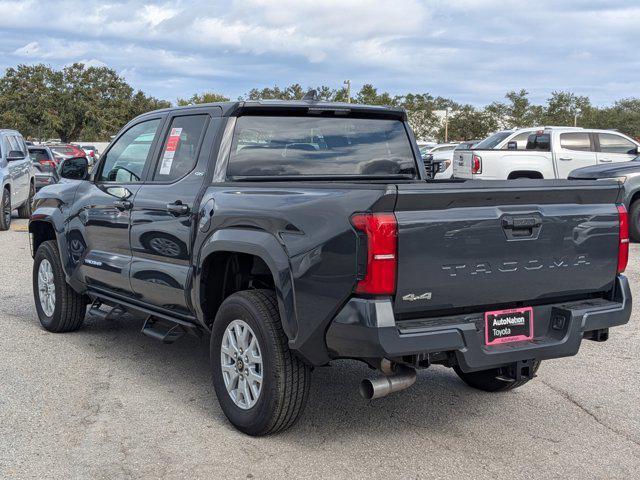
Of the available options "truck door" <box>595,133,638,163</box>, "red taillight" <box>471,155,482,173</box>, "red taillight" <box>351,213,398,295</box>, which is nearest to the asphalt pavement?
"red taillight" <box>351,213,398,295</box>

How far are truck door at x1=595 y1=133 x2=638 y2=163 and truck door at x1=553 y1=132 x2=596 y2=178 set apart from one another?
0.53ft

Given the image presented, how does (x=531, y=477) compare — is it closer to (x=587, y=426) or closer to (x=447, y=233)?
(x=587, y=426)

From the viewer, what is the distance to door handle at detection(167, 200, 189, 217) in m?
5.17

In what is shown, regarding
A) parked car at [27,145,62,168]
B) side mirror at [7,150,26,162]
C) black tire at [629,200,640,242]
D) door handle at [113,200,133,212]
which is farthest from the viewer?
parked car at [27,145,62,168]

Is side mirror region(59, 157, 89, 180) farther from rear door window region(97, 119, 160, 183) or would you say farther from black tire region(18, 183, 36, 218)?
black tire region(18, 183, 36, 218)

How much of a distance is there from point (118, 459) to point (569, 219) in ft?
8.98

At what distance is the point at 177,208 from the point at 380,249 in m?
1.86

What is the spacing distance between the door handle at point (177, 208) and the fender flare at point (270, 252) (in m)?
0.41

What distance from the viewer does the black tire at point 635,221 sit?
13.3m

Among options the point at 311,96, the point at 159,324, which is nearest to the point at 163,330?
the point at 159,324

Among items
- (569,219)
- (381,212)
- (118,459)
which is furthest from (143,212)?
(569,219)

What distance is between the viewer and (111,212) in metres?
6.07

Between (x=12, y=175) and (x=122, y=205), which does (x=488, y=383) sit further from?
(x=12, y=175)

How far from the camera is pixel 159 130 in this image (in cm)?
587
